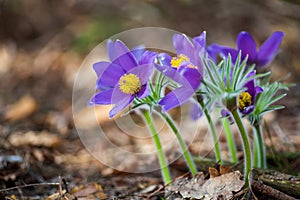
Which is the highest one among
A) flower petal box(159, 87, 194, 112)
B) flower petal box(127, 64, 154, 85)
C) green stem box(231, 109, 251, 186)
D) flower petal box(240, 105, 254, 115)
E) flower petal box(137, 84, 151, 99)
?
flower petal box(127, 64, 154, 85)

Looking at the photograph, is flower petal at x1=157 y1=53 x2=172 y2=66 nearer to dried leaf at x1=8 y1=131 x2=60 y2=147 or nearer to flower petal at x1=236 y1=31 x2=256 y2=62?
flower petal at x1=236 y1=31 x2=256 y2=62

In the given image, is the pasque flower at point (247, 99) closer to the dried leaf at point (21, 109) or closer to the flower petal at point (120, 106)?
the flower petal at point (120, 106)

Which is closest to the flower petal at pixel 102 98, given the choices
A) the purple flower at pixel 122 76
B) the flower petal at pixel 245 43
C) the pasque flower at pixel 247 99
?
the purple flower at pixel 122 76

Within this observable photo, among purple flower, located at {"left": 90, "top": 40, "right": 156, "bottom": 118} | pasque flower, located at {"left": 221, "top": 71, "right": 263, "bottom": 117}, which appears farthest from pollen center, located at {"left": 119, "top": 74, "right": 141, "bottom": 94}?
pasque flower, located at {"left": 221, "top": 71, "right": 263, "bottom": 117}

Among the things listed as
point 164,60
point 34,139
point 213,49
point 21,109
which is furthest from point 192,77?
point 21,109

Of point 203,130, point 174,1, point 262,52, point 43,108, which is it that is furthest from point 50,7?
point 262,52
